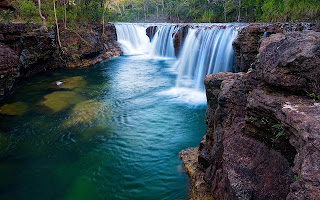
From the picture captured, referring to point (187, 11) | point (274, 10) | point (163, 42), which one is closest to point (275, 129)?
point (274, 10)

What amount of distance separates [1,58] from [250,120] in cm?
1141

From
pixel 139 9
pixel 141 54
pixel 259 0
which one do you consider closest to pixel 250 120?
pixel 141 54

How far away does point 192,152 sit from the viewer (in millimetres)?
6969

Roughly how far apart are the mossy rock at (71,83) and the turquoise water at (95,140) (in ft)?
0.40

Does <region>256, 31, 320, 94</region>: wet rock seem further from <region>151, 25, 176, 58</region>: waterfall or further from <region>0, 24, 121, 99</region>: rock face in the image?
<region>151, 25, 176, 58</region>: waterfall

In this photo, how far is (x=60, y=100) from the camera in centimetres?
1190

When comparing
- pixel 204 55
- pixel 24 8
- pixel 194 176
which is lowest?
pixel 194 176

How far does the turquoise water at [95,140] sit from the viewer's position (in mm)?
6203

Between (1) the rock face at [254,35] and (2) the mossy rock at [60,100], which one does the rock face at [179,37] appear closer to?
(1) the rock face at [254,35]

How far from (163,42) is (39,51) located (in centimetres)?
1265

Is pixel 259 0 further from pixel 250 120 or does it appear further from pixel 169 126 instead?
pixel 250 120

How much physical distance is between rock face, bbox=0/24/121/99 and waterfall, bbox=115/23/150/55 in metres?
3.15

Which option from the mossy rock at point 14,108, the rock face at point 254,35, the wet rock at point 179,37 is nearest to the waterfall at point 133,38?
the wet rock at point 179,37

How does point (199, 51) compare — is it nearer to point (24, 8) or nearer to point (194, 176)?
point (194, 176)
